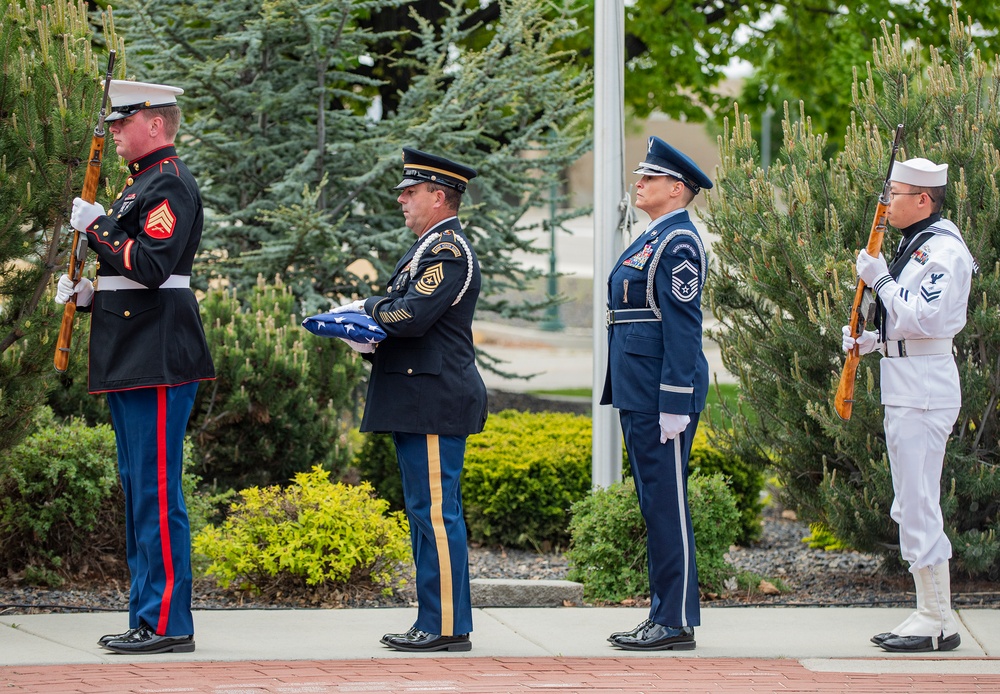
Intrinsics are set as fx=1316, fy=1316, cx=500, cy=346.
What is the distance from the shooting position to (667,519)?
5.27m

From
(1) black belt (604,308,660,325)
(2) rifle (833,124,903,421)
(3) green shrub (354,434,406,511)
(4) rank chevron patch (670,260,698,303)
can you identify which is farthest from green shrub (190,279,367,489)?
(2) rifle (833,124,903,421)

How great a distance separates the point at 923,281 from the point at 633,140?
48406mm

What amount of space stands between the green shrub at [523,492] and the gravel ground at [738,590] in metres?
0.13

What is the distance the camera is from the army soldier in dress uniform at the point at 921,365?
515 cm

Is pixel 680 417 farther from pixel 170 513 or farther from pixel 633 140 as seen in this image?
pixel 633 140

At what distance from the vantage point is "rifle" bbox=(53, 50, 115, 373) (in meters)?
4.97

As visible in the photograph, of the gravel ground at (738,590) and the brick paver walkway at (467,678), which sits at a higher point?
the gravel ground at (738,590)

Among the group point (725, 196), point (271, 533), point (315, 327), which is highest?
point (725, 196)

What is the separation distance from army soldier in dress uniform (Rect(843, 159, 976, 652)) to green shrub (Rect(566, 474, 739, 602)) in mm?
1224

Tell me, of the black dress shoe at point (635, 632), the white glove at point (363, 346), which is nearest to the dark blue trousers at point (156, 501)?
the white glove at point (363, 346)

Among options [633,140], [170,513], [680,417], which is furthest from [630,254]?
[633,140]

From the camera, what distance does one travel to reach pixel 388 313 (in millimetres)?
5055

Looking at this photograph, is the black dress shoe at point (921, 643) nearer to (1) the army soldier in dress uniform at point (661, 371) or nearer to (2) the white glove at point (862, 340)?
(1) the army soldier in dress uniform at point (661, 371)

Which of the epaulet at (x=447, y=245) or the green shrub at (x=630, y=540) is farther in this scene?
the green shrub at (x=630, y=540)
